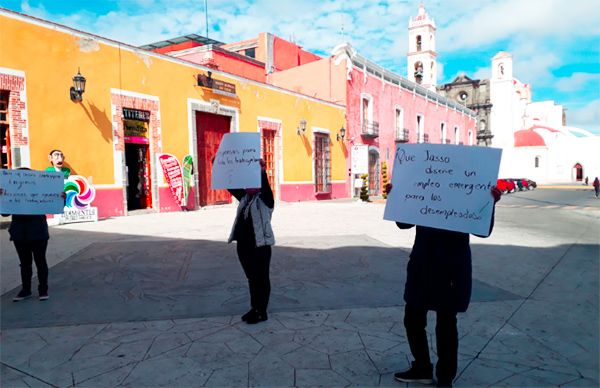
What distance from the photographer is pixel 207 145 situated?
1528cm

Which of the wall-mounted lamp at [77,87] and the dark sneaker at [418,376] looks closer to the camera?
the dark sneaker at [418,376]

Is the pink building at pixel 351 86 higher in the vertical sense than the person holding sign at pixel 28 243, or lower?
higher

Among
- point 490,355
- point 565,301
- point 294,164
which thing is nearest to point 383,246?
point 565,301

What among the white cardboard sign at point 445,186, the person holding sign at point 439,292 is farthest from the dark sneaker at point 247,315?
the white cardboard sign at point 445,186

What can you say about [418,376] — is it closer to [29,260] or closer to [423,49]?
[29,260]

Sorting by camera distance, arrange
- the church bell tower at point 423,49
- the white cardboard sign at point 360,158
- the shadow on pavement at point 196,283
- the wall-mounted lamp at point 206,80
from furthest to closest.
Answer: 1. the church bell tower at point 423,49
2. the white cardboard sign at point 360,158
3. the wall-mounted lamp at point 206,80
4. the shadow on pavement at point 196,283

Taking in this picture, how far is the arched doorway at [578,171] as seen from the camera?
51250mm

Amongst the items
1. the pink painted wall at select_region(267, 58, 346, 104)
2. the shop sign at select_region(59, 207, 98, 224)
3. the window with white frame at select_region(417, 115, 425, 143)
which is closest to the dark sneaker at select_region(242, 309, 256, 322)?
the shop sign at select_region(59, 207, 98, 224)

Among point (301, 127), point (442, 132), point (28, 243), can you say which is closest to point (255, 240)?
point (28, 243)

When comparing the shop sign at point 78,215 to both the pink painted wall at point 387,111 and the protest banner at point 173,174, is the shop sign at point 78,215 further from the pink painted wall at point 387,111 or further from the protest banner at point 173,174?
the pink painted wall at point 387,111

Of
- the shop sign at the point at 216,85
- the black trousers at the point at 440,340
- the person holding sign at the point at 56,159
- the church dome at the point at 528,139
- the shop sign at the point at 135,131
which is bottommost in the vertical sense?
the black trousers at the point at 440,340

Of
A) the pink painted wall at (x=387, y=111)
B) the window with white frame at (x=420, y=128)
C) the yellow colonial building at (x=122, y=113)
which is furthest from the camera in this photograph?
the window with white frame at (x=420, y=128)

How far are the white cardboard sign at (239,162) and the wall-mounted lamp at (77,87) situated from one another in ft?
29.7

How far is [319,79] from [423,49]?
33.1 meters
